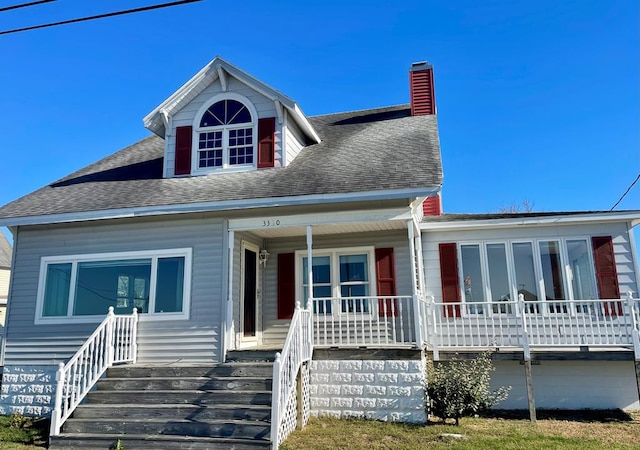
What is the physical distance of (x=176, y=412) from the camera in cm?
680

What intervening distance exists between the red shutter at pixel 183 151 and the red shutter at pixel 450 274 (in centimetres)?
619

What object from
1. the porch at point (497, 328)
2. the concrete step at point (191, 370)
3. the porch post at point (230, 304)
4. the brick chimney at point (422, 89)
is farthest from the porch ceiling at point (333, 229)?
the brick chimney at point (422, 89)

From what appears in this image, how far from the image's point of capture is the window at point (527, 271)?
978 cm

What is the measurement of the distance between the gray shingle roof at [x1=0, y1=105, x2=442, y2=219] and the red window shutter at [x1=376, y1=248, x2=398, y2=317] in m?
1.92

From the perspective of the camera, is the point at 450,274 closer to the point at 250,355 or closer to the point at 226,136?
the point at 250,355

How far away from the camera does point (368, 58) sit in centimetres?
1379

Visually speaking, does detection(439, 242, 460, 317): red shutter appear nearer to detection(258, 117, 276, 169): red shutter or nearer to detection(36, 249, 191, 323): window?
detection(258, 117, 276, 169): red shutter

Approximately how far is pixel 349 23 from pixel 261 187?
12.9ft

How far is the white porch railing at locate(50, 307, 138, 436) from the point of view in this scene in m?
6.85

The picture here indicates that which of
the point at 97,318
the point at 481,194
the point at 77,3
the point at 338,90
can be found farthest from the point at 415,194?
the point at 481,194

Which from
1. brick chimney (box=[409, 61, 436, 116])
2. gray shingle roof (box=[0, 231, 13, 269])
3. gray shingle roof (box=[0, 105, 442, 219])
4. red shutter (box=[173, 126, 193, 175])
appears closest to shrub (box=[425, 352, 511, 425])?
gray shingle roof (box=[0, 105, 442, 219])

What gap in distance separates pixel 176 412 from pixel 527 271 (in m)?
7.74

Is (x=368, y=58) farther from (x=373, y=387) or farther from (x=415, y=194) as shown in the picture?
(x=373, y=387)

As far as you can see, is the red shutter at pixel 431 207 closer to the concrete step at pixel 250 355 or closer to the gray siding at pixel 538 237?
the gray siding at pixel 538 237
